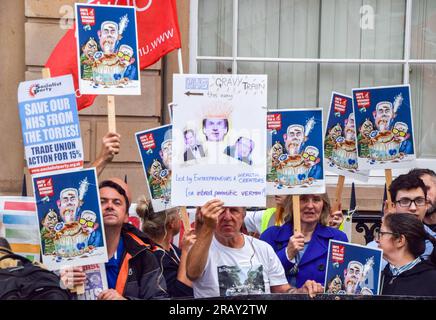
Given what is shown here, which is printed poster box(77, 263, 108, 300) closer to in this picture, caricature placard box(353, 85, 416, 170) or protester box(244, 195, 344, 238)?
protester box(244, 195, 344, 238)

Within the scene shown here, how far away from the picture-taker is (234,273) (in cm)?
557

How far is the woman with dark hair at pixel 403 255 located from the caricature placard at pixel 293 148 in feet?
2.19

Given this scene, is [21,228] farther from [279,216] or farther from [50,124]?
[279,216]

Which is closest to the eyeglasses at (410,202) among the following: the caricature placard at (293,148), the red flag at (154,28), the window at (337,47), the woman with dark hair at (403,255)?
the caricature placard at (293,148)

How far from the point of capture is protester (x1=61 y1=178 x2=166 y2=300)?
534cm

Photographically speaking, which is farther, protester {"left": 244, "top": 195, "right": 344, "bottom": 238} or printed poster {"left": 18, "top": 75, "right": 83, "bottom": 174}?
protester {"left": 244, "top": 195, "right": 344, "bottom": 238}

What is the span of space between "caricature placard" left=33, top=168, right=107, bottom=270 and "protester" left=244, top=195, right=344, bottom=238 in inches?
61.9

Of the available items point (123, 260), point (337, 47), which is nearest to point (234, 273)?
point (123, 260)

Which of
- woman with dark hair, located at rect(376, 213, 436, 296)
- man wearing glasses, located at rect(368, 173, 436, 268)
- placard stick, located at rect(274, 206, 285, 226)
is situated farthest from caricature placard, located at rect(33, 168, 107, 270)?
man wearing glasses, located at rect(368, 173, 436, 268)

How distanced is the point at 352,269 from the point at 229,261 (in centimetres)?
67

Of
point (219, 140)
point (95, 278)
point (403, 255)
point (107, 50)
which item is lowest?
point (95, 278)

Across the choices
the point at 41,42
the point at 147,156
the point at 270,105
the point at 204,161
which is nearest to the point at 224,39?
the point at 270,105

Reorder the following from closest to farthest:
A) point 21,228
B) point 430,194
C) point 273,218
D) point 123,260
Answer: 1. point 123,260
2. point 21,228
3. point 430,194
4. point 273,218

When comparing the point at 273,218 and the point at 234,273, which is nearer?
the point at 234,273
